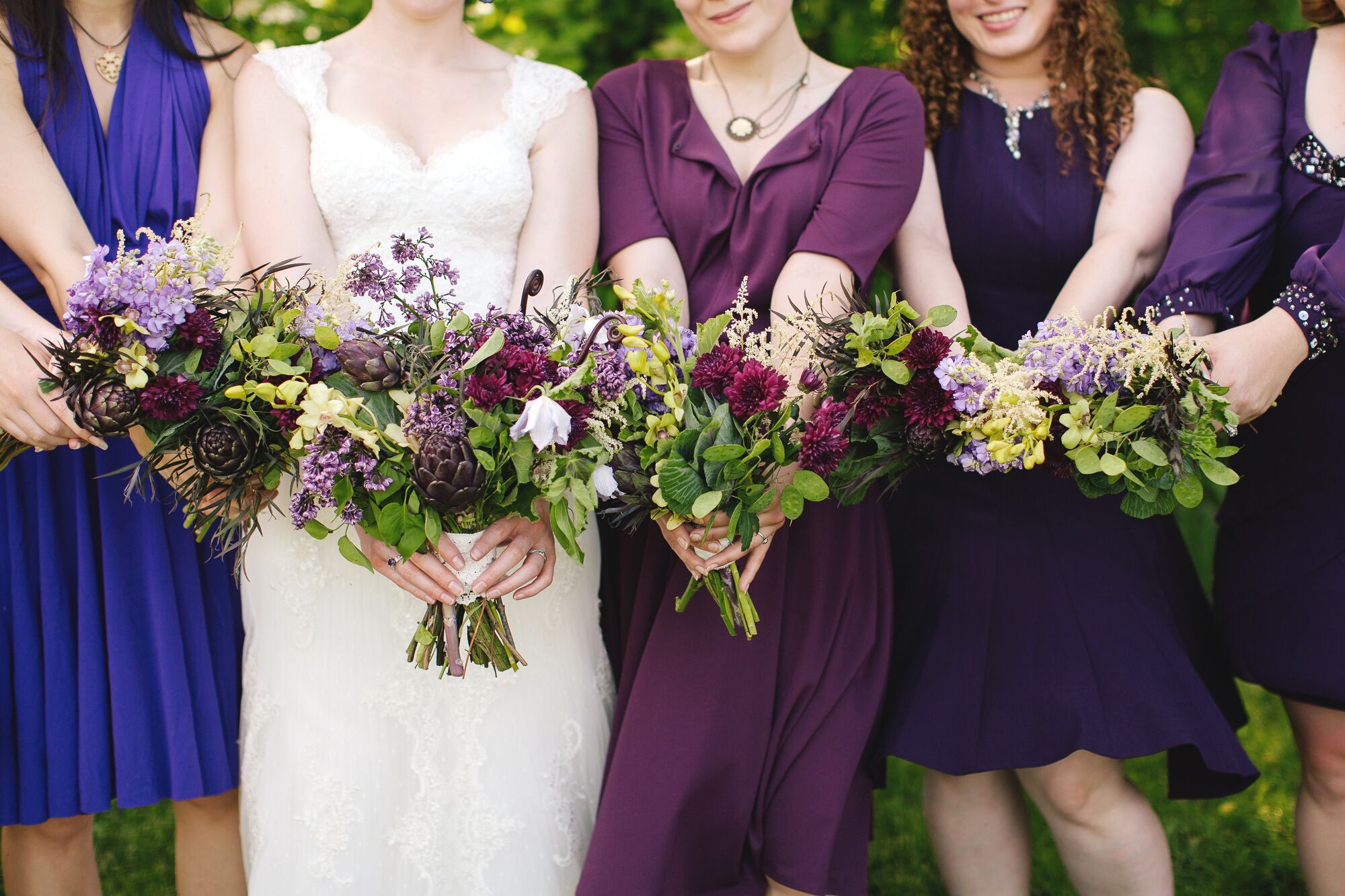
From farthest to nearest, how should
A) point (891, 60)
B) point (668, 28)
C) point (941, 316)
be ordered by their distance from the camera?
1. point (668, 28)
2. point (891, 60)
3. point (941, 316)

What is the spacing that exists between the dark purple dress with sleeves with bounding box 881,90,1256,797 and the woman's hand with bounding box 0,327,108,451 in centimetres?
202

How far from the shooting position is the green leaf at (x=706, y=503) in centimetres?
235

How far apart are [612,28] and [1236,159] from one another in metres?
2.58

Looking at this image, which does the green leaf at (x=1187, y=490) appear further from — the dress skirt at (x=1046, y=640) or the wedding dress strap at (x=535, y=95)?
the wedding dress strap at (x=535, y=95)

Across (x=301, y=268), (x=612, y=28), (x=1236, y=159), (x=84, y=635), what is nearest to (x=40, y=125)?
(x=301, y=268)

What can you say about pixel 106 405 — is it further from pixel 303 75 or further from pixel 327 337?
pixel 303 75

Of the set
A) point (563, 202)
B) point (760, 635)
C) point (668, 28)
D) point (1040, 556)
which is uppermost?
point (668, 28)

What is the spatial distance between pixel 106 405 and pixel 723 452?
122cm

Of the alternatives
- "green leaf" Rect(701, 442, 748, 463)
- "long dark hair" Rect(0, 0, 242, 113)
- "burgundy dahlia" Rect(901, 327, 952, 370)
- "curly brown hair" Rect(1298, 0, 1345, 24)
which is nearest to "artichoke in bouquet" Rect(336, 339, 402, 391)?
"green leaf" Rect(701, 442, 748, 463)

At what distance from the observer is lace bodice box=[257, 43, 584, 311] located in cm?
293

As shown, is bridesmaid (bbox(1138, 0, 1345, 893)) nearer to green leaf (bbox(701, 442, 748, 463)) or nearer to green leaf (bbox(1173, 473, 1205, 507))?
green leaf (bbox(1173, 473, 1205, 507))

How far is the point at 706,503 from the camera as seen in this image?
7.74ft

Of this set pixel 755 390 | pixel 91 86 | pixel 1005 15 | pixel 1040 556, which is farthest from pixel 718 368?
pixel 91 86

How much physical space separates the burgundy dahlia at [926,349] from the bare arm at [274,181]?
56.3 inches
